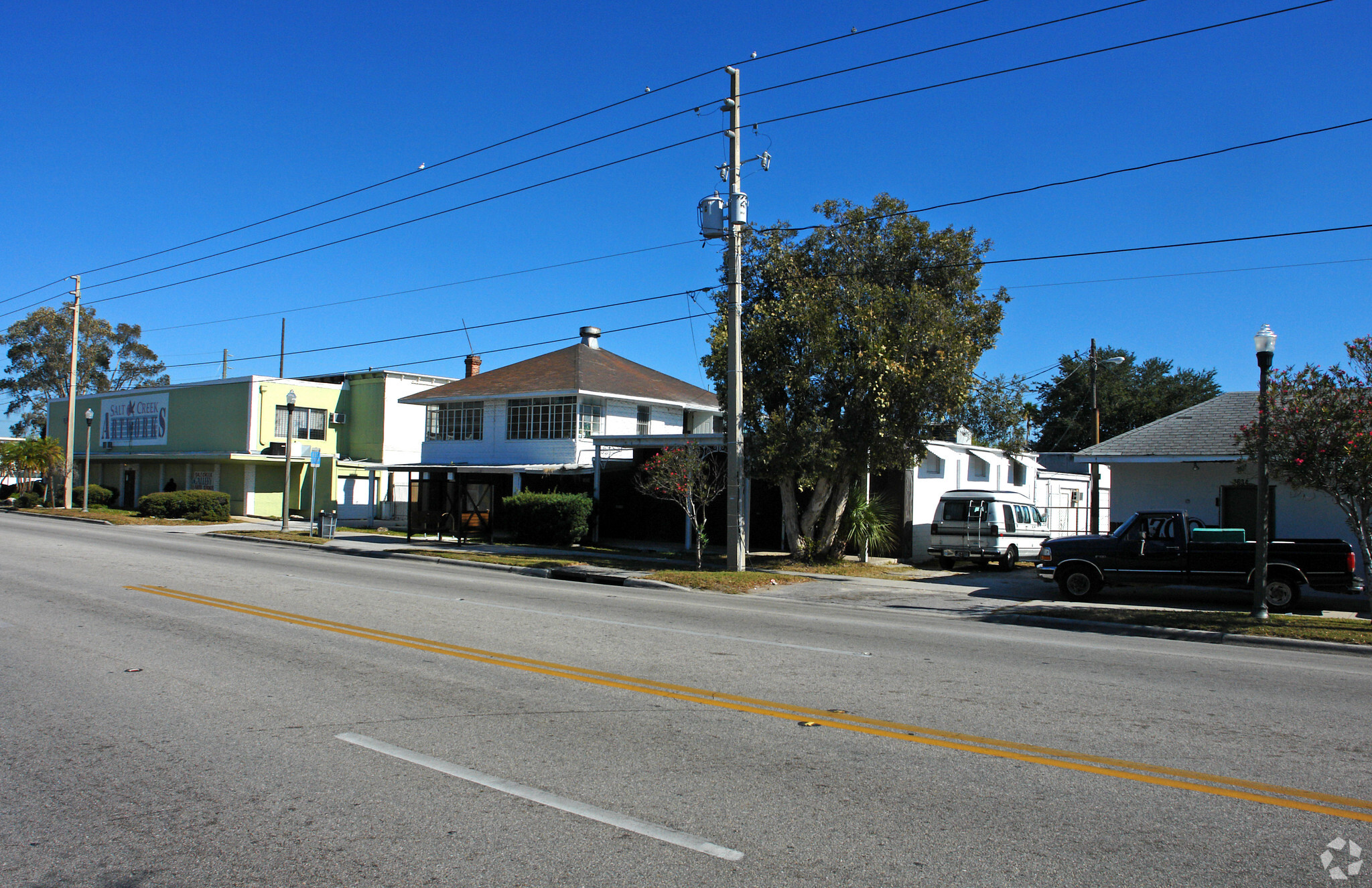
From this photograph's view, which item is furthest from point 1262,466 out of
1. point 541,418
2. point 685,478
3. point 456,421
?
point 456,421

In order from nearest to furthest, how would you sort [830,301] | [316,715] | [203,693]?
[316,715] < [203,693] < [830,301]

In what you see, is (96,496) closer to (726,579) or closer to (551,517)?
(551,517)

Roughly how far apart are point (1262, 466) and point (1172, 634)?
3.03m

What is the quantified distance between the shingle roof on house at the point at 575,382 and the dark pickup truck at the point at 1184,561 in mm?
17861

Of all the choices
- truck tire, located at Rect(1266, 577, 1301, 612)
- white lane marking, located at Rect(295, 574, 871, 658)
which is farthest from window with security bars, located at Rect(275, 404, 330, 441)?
truck tire, located at Rect(1266, 577, 1301, 612)

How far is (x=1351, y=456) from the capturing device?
41.1ft

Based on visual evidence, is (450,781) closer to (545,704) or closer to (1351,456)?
(545,704)

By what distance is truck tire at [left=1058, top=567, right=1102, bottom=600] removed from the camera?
17.2m

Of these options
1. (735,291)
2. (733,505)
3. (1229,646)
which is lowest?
(1229,646)

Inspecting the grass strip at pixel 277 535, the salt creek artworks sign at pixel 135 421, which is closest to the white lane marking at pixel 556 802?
the grass strip at pixel 277 535

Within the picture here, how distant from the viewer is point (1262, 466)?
13.6 m

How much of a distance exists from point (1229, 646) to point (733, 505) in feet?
34.0

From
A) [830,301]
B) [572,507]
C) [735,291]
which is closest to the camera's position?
Answer: [735,291]

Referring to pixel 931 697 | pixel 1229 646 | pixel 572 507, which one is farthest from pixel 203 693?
pixel 572 507
